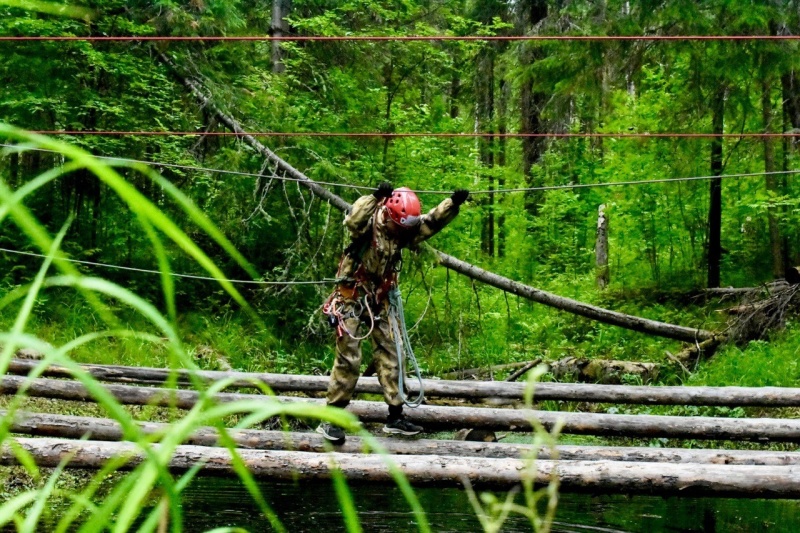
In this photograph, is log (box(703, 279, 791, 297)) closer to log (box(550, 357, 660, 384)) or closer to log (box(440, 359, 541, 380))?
log (box(550, 357, 660, 384))

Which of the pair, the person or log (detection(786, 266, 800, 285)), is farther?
log (detection(786, 266, 800, 285))

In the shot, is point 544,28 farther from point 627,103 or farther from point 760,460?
point 760,460

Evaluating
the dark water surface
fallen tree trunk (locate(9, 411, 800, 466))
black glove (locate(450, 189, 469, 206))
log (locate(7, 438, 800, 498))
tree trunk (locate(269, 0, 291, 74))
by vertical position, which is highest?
tree trunk (locate(269, 0, 291, 74))

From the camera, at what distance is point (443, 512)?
23.4 feet

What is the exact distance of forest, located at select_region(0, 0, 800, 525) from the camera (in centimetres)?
1155

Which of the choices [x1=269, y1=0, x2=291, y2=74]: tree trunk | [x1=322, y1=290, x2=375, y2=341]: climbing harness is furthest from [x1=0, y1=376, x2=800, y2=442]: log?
[x1=269, y1=0, x2=291, y2=74]: tree trunk

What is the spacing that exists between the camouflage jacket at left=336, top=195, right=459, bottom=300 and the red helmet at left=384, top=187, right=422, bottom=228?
0.09m

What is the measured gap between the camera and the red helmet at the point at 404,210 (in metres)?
6.32

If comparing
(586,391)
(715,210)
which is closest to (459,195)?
(586,391)

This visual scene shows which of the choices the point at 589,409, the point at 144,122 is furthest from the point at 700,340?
the point at 144,122

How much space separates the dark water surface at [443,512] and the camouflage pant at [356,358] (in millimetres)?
767

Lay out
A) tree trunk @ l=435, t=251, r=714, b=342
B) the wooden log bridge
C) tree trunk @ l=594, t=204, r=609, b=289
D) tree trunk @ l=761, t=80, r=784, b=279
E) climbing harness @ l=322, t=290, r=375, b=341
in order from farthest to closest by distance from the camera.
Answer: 1. tree trunk @ l=594, t=204, r=609, b=289
2. tree trunk @ l=761, t=80, r=784, b=279
3. tree trunk @ l=435, t=251, r=714, b=342
4. the wooden log bridge
5. climbing harness @ l=322, t=290, r=375, b=341

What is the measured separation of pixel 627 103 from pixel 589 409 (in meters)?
10.2

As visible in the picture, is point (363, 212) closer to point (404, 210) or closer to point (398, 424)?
point (404, 210)
